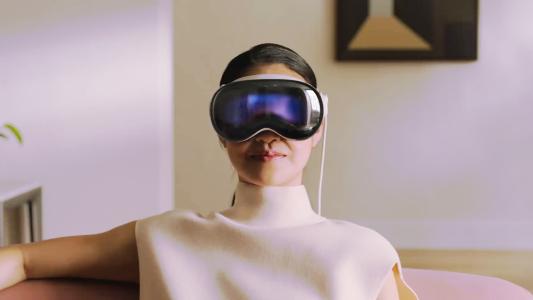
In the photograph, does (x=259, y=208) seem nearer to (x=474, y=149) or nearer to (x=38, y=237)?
A: (x=38, y=237)

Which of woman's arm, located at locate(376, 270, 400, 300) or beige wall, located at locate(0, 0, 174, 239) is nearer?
woman's arm, located at locate(376, 270, 400, 300)

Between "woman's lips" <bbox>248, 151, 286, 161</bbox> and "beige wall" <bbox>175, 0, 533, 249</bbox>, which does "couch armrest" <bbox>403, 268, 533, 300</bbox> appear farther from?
"beige wall" <bbox>175, 0, 533, 249</bbox>

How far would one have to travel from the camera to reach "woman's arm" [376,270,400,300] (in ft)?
3.17

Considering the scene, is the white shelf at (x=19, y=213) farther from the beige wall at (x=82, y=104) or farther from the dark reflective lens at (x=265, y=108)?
the dark reflective lens at (x=265, y=108)

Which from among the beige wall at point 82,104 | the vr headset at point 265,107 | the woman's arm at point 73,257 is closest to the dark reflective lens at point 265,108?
the vr headset at point 265,107

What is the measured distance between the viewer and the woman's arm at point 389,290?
38.0 inches

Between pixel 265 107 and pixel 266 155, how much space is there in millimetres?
65

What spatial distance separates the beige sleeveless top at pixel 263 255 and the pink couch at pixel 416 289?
8 centimetres

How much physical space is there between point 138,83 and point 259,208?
277 centimetres

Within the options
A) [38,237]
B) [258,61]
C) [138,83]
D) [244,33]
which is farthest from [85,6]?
[258,61]

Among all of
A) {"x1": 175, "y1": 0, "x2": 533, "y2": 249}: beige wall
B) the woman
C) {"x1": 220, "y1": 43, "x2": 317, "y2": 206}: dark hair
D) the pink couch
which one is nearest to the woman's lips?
the woman

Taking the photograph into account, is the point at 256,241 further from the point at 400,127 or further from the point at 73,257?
the point at 400,127

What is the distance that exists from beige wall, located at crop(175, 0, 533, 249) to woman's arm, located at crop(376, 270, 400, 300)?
314 centimetres

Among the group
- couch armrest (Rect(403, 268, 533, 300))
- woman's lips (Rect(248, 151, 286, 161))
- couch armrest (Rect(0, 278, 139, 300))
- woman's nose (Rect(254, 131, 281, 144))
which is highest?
woman's nose (Rect(254, 131, 281, 144))
